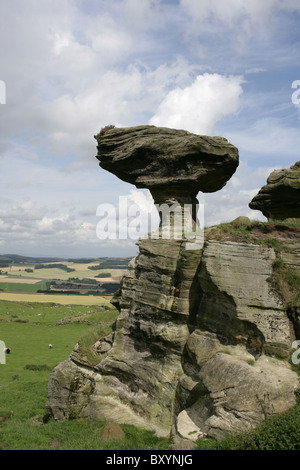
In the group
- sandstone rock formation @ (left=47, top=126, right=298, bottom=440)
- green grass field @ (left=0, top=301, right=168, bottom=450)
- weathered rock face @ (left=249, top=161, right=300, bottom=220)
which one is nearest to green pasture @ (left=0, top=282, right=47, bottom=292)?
green grass field @ (left=0, top=301, right=168, bottom=450)

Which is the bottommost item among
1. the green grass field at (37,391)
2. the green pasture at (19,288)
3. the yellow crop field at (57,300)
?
the green pasture at (19,288)

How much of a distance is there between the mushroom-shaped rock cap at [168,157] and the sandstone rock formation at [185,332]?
0.07 meters

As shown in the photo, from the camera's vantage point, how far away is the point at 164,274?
63.4 feet

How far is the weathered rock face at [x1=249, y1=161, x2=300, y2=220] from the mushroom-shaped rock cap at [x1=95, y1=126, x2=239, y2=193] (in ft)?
10.1

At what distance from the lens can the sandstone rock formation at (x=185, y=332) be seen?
14250 millimetres

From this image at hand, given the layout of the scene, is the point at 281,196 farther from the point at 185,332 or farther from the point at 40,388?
the point at 40,388

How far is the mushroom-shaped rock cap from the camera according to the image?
21.1 metres

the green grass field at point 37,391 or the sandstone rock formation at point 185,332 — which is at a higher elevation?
the sandstone rock formation at point 185,332

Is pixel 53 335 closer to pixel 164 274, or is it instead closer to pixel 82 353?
pixel 82 353

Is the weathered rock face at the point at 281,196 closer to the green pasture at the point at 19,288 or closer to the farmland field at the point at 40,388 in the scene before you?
the farmland field at the point at 40,388

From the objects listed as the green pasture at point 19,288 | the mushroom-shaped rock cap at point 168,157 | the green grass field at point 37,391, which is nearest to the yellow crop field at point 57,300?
the green pasture at point 19,288

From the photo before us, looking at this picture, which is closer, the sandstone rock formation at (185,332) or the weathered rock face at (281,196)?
the sandstone rock formation at (185,332)

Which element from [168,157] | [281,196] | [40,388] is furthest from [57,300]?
[281,196]
